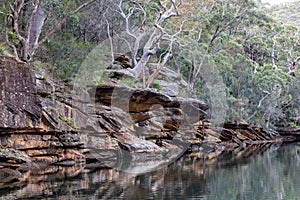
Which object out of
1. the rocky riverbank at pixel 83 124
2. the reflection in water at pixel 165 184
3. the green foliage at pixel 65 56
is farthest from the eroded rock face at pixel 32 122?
the green foliage at pixel 65 56

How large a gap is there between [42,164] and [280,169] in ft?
33.5

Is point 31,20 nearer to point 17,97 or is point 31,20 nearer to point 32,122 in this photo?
point 17,97

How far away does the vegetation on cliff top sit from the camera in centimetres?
1958

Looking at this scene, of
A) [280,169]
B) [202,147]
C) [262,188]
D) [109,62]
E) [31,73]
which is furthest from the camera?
[202,147]

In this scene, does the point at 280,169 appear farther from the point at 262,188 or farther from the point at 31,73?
the point at 31,73

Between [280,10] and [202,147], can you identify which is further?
[280,10]

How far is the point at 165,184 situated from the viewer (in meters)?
13.4

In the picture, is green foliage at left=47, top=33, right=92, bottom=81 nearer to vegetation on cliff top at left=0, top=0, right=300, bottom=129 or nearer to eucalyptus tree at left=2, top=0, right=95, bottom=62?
vegetation on cliff top at left=0, top=0, right=300, bottom=129

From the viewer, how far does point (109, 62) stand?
23.5 metres

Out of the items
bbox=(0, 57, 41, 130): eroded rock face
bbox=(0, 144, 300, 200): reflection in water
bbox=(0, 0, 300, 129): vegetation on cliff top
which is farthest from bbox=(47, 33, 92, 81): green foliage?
bbox=(0, 144, 300, 200): reflection in water

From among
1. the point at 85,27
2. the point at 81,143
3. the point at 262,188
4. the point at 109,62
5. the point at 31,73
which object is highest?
the point at 85,27

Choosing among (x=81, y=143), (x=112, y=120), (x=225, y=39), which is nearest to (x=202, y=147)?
(x=225, y=39)

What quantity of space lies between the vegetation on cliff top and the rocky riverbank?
166cm

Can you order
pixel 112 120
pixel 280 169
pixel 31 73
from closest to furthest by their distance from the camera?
pixel 31 73 < pixel 280 169 < pixel 112 120
